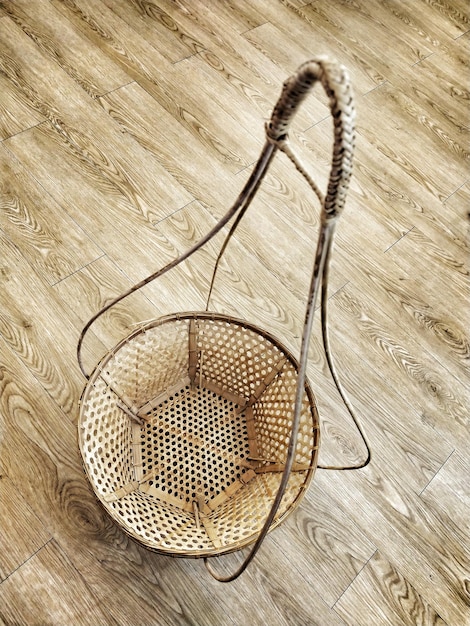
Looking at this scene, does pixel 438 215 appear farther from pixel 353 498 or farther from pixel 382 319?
pixel 353 498

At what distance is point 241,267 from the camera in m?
1.30

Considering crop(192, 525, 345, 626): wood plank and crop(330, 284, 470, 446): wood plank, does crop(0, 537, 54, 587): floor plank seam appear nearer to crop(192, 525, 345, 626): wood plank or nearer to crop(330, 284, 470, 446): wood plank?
crop(192, 525, 345, 626): wood plank

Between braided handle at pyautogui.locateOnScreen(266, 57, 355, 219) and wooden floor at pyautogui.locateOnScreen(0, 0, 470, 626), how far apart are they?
76 cm

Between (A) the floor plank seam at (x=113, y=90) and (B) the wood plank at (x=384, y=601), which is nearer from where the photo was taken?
(B) the wood plank at (x=384, y=601)

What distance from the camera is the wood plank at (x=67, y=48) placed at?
152 centimetres

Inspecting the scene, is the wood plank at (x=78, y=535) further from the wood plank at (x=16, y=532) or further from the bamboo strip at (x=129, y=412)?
the bamboo strip at (x=129, y=412)

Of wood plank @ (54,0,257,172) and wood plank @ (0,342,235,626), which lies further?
wood plank @ (54,0,257,172)

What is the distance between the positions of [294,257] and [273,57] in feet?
2.74

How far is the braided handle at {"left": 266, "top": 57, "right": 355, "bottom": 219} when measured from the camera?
0.42 m

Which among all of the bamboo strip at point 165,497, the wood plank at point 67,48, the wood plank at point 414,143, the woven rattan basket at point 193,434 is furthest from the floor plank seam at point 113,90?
the bamboo strip at point 165,497

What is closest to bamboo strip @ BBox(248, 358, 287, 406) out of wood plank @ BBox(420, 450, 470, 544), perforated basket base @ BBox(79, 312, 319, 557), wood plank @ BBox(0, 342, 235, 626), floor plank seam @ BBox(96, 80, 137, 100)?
perforated basket base @ BBox(79, 312, 319, 557)

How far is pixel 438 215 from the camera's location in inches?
59.1

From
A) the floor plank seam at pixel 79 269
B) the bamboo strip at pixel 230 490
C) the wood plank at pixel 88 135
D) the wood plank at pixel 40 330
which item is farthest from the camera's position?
the wood plank at pixel 88 135

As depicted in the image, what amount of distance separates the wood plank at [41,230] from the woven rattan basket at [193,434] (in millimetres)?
443
